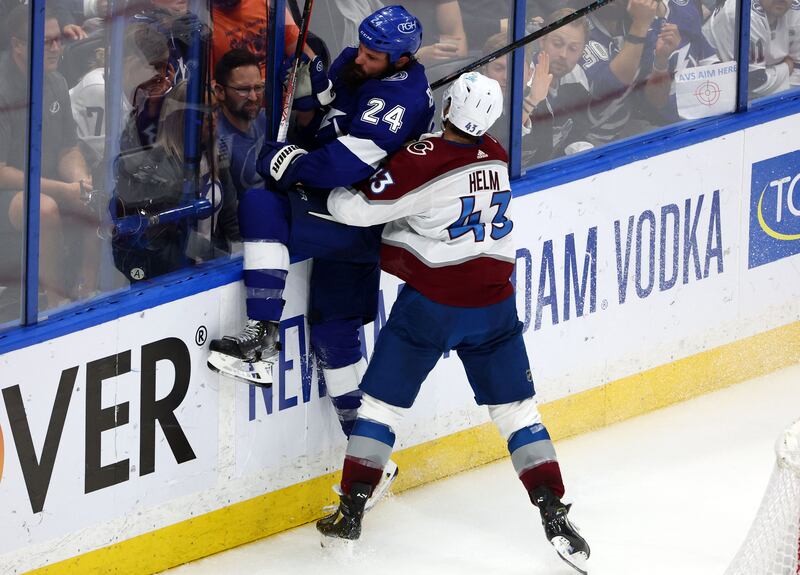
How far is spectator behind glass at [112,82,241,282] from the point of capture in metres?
4.02

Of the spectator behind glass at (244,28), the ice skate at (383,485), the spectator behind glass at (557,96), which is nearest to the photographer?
the spectator behind glass at (244,28)

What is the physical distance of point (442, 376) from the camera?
15.7 feet

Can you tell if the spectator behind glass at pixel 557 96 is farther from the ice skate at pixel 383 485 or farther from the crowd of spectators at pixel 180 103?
the ice skate at pixel 383 485

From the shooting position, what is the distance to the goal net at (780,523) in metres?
3.35

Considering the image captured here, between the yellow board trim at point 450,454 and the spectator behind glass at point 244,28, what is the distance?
121 cm

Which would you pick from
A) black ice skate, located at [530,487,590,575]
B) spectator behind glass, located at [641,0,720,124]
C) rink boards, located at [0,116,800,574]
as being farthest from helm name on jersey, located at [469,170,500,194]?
spectator behind glass, located at [641,0,720,124]

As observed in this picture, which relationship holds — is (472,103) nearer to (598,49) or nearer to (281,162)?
(281,162)

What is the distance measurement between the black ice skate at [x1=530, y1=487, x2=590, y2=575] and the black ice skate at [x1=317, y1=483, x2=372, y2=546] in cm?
45

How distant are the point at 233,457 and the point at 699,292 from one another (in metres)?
1.89

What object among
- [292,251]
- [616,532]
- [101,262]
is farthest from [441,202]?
[616,532]

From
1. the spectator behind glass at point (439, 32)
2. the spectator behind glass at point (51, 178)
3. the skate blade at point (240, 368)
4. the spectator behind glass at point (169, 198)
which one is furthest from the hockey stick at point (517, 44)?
the spectator behind glass at point (51, 178)

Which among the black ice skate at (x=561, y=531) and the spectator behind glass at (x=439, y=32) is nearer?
the black ice skate at (x=561, y=531)

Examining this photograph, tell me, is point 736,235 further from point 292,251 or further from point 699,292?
point 292,251

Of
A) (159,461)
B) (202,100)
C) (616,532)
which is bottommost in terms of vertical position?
(616,532)
